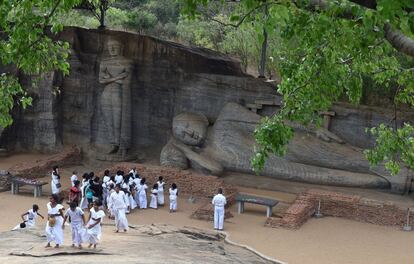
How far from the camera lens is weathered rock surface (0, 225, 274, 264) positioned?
9875 millimetres

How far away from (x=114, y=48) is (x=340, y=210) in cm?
973

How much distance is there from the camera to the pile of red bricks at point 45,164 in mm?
18625

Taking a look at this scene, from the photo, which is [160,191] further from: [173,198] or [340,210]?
[340,210]

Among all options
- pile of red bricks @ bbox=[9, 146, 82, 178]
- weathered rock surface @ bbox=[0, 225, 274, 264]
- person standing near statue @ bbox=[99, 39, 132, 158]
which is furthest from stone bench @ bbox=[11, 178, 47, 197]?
weathered rock surface @ bbox=[0, 225, 274, 264]

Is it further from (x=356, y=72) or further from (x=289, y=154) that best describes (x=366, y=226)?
(x=356, y=72)

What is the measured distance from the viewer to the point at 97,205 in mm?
12422

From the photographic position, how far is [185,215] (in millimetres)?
15914

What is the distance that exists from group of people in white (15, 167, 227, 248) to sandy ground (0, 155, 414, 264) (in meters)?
0.38

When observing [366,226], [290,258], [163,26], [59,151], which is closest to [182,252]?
[290,258]

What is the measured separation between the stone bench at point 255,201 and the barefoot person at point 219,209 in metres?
1.52

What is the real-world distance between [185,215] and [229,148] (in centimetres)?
383

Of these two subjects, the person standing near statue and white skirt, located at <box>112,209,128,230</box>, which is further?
the person standing near statue

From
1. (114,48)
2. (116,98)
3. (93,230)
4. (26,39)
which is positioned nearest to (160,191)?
(116,98)

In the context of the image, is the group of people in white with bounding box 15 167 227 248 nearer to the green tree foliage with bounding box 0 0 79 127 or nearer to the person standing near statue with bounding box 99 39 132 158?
the green tree foliage with bounding box 0 0 79 127
